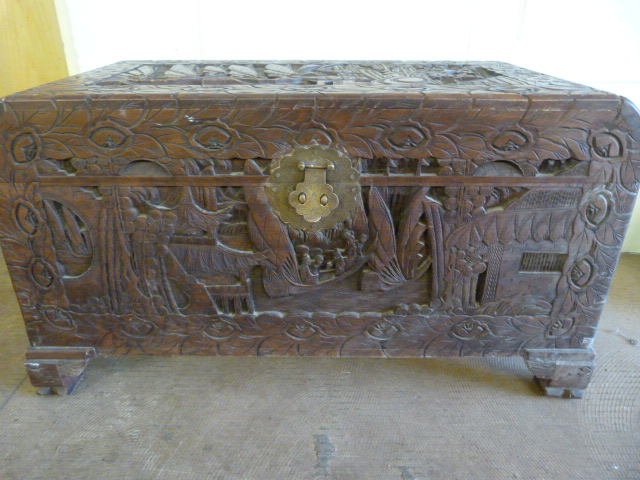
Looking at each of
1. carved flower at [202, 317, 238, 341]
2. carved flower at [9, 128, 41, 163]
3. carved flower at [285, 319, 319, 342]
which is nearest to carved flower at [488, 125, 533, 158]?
carved flower at [285, 319, 319, 342]

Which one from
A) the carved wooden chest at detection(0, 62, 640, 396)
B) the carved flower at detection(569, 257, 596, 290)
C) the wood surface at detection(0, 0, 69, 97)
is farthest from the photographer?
the wood surface at detection(0, 0, 69, 97)

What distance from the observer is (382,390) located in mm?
1338

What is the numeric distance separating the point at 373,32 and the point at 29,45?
136 centimetres

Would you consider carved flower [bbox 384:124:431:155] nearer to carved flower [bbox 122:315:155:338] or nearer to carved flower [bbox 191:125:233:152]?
carved flower [bbox 191:125:233:152]

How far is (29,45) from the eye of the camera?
6.06 ft

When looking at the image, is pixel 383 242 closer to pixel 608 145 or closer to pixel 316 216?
pixel 316 216

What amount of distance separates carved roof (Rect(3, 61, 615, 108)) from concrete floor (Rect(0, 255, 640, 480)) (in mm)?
804

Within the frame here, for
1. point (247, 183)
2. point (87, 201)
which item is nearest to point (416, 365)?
point (247, 183)

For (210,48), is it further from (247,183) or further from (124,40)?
(247,183)

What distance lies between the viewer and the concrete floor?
3.57 ft

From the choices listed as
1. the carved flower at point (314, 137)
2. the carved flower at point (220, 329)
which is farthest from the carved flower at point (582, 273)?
the carved flower at point (220, 329)

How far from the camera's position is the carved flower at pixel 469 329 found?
1.26 m

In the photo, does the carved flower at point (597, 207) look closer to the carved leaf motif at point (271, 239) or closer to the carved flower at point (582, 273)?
the carved flower at point (582, 273)

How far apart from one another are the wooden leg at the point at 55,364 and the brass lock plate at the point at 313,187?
0.69 metres
